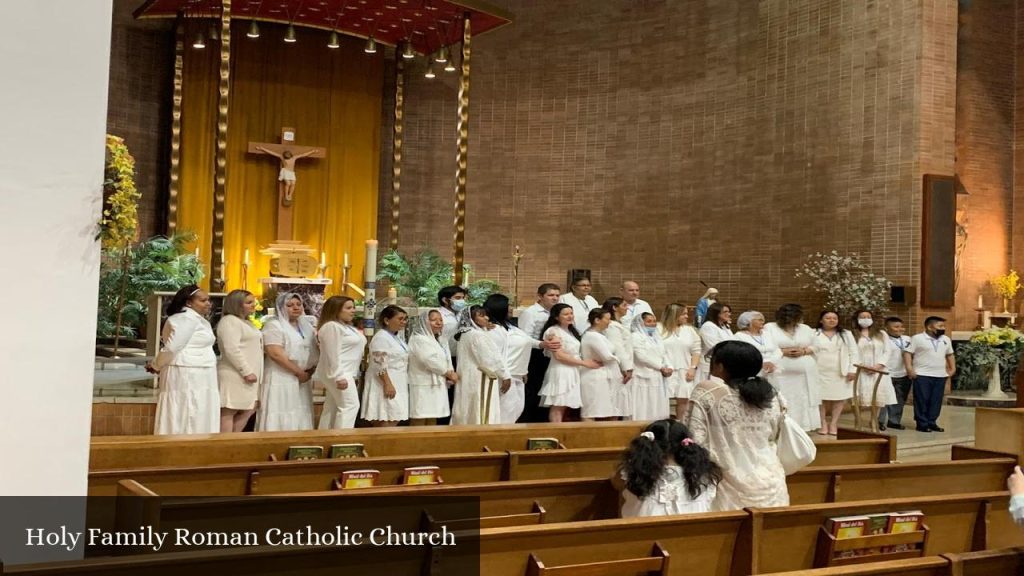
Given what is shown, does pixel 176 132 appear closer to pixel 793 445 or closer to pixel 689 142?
pixel 689 142

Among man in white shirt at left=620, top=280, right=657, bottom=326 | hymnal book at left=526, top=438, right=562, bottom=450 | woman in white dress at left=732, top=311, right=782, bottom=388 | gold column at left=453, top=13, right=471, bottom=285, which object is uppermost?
gold column at left=453, top=13, right=471, bottom=285

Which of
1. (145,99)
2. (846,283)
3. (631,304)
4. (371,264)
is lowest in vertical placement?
(631,304)

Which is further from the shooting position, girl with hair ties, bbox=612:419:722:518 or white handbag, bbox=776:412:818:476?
white handbag, bbox=776:412:818:476

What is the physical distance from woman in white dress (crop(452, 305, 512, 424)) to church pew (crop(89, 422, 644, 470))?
191cm

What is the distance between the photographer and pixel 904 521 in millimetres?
4145

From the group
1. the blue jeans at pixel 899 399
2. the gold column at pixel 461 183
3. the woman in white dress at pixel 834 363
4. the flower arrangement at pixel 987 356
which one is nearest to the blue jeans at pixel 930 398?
the blue jeans at pixel 899 399

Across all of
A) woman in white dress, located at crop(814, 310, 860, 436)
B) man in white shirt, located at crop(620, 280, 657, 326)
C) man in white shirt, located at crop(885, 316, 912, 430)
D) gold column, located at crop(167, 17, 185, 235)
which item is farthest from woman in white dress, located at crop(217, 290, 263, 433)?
man in white shirt, located at crop(885, 316, 912, 430)

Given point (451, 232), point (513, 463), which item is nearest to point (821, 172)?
point (451, 232)

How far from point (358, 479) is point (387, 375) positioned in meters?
3.15

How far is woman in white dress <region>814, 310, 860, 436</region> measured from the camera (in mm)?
9945

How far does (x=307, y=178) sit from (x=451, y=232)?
2.45 metres

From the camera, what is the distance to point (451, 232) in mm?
16141

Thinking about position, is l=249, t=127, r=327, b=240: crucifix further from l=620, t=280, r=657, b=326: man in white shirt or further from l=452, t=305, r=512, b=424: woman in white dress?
l=452, t=305, r=512, b=424: woman in white dress

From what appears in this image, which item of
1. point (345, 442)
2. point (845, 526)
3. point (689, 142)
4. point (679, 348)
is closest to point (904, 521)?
point (845, 526)
